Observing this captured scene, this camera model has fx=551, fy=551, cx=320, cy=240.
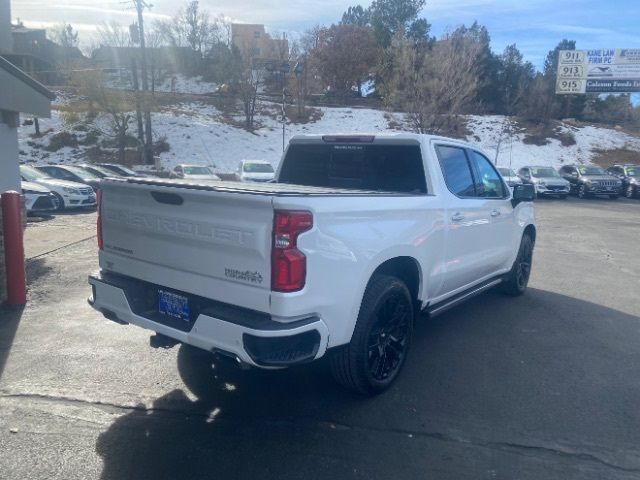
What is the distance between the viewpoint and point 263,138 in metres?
39.9

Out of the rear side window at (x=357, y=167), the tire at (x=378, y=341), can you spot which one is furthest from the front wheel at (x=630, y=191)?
the tire at (x=378, y=341)

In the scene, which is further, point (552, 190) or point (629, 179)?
point (629, 179)

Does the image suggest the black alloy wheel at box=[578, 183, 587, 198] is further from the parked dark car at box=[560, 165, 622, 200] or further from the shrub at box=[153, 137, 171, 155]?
the shrub at box=[153, 137, 171, 155]

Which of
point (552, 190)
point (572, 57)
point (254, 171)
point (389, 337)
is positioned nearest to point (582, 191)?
point (552, 190)

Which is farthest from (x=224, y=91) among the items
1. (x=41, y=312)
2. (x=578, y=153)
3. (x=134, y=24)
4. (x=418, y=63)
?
(x=41, y=312)

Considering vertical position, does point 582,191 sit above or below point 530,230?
below

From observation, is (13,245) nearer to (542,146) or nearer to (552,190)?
(552,190)

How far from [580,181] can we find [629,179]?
9.64 feet

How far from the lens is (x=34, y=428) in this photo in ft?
12.2

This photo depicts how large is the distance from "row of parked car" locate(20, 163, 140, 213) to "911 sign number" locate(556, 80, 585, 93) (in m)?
39.0

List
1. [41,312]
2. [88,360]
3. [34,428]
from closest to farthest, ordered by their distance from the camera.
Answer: [34,428] → [88,360] → [41,312]

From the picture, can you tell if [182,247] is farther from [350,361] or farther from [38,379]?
[38,379]

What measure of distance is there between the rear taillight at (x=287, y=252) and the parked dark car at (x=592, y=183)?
27.7m

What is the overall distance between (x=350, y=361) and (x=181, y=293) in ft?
4.22
